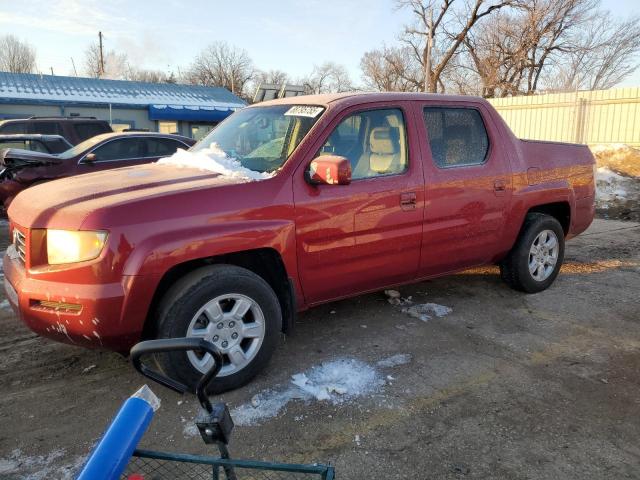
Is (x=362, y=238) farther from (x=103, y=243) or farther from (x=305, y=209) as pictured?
(x=103, y=243)

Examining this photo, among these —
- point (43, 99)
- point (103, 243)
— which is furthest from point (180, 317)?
point (43, 99)

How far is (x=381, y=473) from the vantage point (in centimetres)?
249

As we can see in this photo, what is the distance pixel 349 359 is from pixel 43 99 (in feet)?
83.3

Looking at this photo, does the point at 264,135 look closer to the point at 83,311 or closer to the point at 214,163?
the point at 214,163

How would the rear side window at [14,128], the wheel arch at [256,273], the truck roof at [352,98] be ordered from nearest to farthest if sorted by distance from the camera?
the wheel arch at [256,273] < the truck roof at [352,98] < the rear side window at [14,128]

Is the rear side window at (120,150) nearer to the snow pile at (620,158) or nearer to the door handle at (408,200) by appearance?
the door handle at (408,200)

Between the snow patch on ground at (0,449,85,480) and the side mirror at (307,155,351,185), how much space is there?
207cm

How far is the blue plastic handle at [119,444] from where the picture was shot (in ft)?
3.75

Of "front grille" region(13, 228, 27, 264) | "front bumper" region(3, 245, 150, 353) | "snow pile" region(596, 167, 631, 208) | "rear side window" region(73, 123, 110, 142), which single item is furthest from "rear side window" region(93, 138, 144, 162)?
"snow pile" region(596, 167, 631, 208)

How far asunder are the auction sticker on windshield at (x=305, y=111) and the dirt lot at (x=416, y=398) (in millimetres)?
1719

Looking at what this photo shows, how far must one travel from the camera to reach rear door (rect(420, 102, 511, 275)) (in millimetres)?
4129

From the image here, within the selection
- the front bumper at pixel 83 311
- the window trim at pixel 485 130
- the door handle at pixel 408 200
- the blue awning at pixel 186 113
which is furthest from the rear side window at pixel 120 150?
the blue awning at pixel 186 113

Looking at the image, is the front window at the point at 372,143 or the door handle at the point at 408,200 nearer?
the front window at the point at 372,143

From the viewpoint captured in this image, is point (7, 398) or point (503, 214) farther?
point (503, 214)
